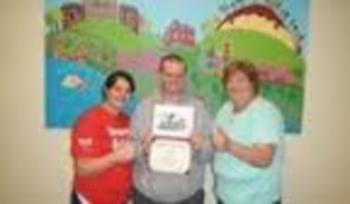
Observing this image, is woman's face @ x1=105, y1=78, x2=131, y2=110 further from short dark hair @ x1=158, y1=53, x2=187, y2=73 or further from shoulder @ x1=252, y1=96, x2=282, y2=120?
shoulder @ x1=252, y1=96, x2=282, y2=120

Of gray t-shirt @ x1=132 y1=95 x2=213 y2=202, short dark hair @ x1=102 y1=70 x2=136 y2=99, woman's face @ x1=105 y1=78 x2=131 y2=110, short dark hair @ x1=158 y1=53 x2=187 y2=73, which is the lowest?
gray t-shirt @ x1=132 y1=95 x2=213 y2=202

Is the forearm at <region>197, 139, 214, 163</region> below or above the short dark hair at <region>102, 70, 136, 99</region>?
below

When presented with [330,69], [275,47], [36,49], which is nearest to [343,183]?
[330,69]

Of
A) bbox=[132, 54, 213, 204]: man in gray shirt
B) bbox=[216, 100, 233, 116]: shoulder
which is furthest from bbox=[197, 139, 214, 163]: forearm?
bbox=[216, 100, 233, 116]: shoulder

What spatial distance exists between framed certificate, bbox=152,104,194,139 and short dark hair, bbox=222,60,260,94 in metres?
0.20

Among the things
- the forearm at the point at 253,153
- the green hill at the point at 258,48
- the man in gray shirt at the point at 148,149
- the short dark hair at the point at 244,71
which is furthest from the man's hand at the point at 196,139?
the green hill at the point at 258,48

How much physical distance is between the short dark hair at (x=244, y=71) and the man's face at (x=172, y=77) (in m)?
0.17

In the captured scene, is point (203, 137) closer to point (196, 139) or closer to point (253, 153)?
point (196, 139)

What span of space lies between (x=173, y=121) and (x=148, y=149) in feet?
0.50

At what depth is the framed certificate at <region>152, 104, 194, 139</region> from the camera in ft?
6.91

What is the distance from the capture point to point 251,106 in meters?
2.11

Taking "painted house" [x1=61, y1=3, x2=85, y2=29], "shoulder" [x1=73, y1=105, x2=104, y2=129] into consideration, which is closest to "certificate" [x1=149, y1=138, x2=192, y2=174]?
"shoulder" [x1=73, y1=105, x2=104, y2=129]

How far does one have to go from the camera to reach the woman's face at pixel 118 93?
208cm

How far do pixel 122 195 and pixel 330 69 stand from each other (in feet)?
3.31
